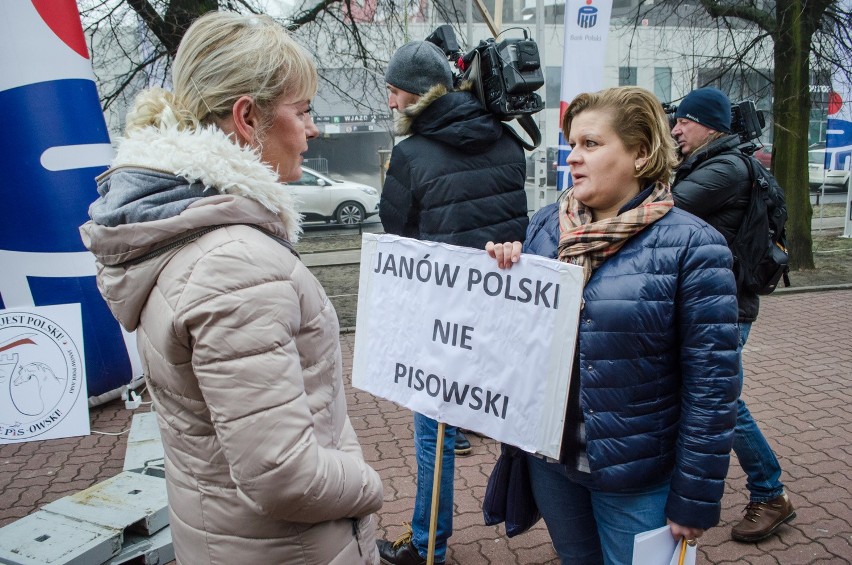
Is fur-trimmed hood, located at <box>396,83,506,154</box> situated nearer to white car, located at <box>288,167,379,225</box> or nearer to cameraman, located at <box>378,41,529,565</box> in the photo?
cameraman, located at <box>378,41,529,565</box>

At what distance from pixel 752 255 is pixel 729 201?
28 centimetres

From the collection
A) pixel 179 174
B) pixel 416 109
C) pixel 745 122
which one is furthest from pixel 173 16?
pixel 179 174

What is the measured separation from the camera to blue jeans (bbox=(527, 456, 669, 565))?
6.49ft

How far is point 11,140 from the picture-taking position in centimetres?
506

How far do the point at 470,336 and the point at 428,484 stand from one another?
99 centimetres

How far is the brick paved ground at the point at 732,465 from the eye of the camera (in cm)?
333

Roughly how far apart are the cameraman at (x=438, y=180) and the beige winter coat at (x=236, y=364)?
61.0 inches

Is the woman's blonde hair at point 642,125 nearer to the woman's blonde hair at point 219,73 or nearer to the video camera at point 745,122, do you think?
the woman's blonde hair at point 219,73

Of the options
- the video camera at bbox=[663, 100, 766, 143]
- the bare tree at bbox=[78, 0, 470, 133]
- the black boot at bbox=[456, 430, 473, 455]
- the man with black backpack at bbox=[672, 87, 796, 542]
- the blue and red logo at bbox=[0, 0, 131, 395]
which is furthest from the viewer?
the bare tree at bbox=[78, 0, 470, 133]

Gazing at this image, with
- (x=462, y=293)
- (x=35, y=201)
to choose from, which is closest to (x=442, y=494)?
(x=462, y=293)

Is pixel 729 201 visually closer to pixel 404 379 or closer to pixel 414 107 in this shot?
pixel 414 107

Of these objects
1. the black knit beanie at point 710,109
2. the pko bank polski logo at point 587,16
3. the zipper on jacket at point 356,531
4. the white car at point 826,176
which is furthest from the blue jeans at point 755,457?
the white car at point 826,176

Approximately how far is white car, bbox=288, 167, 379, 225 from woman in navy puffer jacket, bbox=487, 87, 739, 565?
16251mm

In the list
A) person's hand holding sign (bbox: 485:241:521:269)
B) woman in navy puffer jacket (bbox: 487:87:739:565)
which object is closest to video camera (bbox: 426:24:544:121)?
woman in navy puffer jacket (bbox: 487:87:739:565)
